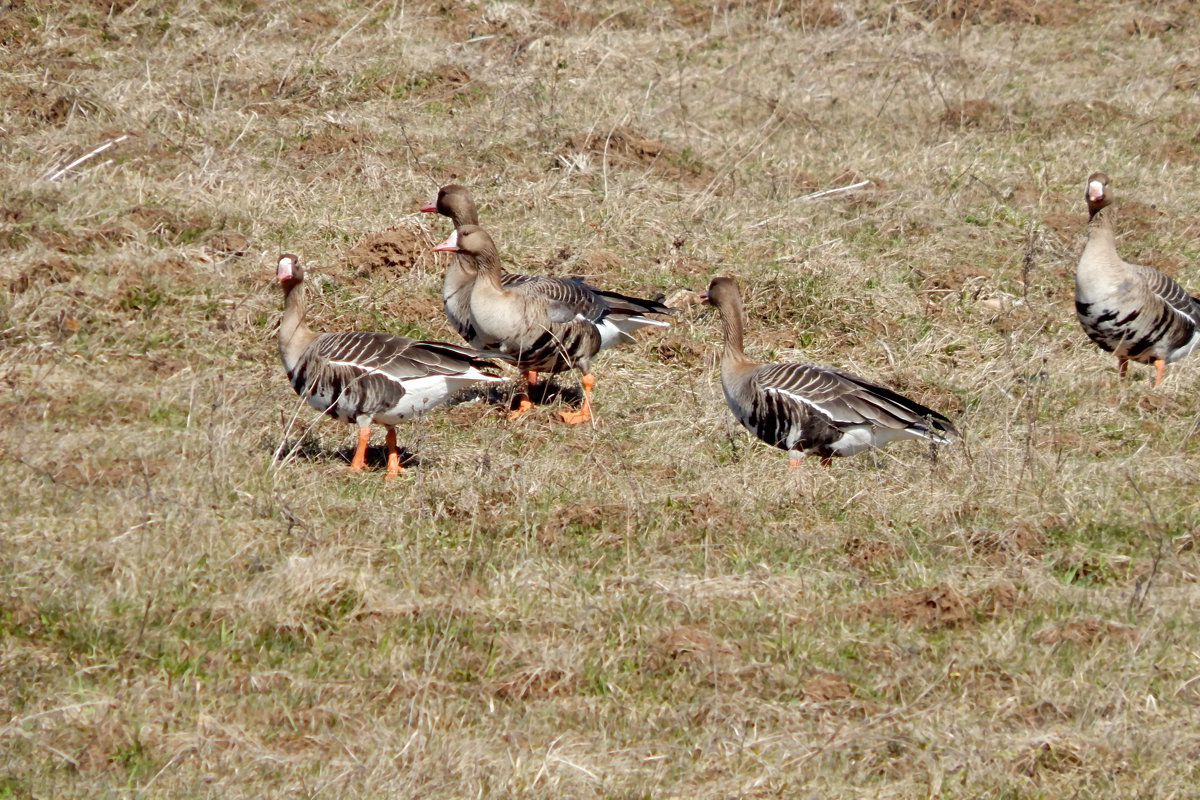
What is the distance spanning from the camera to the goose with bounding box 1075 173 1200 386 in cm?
976

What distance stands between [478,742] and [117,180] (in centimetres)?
761

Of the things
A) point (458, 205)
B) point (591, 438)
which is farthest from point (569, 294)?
point (591, 438)

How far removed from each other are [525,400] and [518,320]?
561 millimetres

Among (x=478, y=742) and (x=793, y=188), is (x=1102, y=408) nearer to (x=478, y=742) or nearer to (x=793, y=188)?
(x=793, y=188)

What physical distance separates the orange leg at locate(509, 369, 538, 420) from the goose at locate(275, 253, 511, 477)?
74 cm

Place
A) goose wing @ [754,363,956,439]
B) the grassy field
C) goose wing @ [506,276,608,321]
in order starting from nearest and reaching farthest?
the grassy field, goose wing @ [754,363,956,439], goose wing @ [506,276,608,321]

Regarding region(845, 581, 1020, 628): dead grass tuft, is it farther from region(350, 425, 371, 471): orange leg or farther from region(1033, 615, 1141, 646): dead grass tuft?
region(350, 425, 371, 471): orange leg

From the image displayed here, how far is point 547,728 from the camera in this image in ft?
17.9

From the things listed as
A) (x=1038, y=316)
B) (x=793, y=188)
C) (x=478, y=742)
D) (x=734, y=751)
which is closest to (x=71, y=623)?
(x=478, y=742)

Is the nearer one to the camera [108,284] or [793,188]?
[108,284]

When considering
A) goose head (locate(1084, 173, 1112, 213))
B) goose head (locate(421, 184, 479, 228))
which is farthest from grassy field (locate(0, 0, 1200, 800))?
goose head (locate(1084, 173, 1112, 213))

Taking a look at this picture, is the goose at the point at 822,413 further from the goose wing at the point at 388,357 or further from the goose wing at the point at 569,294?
the goose wing at the point at 388,357

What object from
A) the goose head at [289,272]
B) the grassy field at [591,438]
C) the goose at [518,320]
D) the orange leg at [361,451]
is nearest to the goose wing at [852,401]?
the grassy field at [591,438]

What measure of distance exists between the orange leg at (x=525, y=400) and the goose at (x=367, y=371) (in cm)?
74
